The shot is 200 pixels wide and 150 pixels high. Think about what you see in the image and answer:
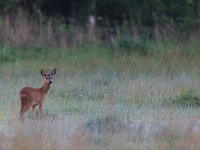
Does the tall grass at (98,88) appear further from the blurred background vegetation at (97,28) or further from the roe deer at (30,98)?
the roe deer at (30,98)

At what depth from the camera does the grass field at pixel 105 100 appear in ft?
34.3

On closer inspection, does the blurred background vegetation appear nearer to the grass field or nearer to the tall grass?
the tall grass

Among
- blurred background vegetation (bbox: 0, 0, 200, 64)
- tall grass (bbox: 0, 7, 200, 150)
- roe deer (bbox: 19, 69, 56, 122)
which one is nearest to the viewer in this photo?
tall grass (bbox: 0, 7, 200, 150)

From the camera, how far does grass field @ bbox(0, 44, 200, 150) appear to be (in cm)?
1046

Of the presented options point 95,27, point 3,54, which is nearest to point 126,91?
point 3,54

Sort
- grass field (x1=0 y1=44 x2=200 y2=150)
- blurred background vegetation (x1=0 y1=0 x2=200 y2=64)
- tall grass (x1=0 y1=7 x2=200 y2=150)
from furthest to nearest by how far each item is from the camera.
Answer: blurred background vegetation (x1=0 y1=0 x2=200 y2=64) → tall grass (x1=0 y1=7 x2=200 y2=150) → grass field (x1=0 y1=44 x2=200 y2=150)

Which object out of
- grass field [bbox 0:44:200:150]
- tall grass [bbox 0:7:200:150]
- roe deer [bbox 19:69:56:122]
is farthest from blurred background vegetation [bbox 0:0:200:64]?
roe deer [bbox 19:69:56:122]

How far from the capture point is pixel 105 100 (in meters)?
14.4

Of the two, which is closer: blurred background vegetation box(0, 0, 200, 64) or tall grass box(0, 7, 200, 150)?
tall grass box(0, 7, 200, 150)

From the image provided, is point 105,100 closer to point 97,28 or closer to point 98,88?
point 98,88

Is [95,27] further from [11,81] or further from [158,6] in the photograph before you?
[11,81]

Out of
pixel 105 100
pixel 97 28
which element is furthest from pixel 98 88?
pixel 97 28

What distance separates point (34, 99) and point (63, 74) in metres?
6.61

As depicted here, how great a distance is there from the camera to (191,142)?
10172 millimetres
